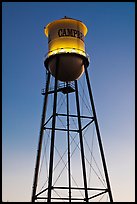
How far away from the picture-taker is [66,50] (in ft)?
60.0

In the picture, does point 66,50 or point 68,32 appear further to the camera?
point 68,32

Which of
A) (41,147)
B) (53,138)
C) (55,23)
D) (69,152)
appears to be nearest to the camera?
(53,138)

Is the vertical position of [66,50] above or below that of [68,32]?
below

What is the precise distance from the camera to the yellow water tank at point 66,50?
18.2 meters

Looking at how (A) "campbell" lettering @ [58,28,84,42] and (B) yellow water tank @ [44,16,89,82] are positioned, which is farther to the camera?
(A) "campbell" lettering @ [58,28,84,42]

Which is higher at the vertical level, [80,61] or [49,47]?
[49,47]

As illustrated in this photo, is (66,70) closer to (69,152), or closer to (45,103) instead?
(45,103)

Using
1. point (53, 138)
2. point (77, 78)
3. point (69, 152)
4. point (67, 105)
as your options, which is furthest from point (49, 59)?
point (69, 152)

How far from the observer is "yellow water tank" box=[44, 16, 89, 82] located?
1819 centimetres

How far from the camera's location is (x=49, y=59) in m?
18.7

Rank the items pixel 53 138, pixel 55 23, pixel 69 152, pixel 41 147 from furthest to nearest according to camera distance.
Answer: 1. pixel 69 152
2. pixel 55 23
3. pixel 41 147
4. pixel 53 138

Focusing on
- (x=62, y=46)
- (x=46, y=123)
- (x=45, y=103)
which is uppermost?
(x=62, y=46)

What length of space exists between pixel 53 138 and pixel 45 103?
11.6 ft

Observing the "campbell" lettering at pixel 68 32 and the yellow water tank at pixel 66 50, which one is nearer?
the yellow water tank at pixel 66 50
